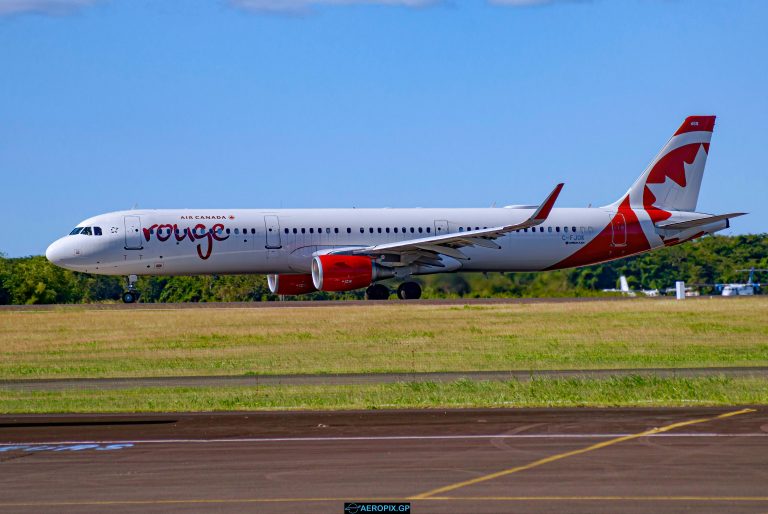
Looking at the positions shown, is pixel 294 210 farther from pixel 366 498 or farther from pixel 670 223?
pixel 366 498

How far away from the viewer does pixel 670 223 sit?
5162 cm

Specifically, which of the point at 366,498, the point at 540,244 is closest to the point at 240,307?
the point at 540,244

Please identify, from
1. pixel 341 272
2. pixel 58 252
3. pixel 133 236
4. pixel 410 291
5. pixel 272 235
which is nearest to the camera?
pixel 341 272

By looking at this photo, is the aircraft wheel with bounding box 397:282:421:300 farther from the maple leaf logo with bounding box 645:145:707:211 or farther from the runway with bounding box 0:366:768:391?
the runway with bounding box 0:366:768:391

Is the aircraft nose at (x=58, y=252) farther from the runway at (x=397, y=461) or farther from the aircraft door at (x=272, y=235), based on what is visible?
the runway at (x=397, y=461)

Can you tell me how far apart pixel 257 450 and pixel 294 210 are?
35003 millimetres

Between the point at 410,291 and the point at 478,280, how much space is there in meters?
3.43

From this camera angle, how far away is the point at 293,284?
51.0 m

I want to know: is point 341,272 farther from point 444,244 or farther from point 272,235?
point 444,244

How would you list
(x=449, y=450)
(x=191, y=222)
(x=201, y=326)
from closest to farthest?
(x=449, y=450) < (x=201, y=326) < (x=191, y=222)

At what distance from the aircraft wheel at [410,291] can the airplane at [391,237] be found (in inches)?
2.1

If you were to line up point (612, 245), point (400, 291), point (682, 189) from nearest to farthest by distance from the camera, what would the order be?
point (400, 291)
point (612, 245)
point (682, 189)

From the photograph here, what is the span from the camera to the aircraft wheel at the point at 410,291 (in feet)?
163

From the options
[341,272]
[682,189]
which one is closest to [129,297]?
[341,272]
